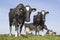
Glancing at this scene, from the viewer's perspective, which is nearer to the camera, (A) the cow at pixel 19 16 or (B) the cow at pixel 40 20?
(A) the cow at pixel 19 16

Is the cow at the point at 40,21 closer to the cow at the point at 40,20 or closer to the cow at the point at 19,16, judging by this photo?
the cow at the point at 40,20

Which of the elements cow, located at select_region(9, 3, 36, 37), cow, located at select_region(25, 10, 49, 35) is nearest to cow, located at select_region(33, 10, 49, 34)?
cow, located at select_region(25, 10, 49, 35)

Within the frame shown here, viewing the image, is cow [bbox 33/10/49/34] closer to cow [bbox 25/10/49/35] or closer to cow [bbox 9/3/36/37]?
cow [bbox 25/10/49/35]

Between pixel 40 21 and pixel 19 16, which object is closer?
pixel 19 16

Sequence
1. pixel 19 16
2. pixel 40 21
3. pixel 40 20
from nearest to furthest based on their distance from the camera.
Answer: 1. pixel 19 16
2. pixel 40 21
3. pixel 40 20

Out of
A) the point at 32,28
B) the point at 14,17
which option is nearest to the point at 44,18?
the point at 32,28

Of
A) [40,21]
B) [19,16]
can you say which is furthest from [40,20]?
[19,16]

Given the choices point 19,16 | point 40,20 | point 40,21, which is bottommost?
point 40,21

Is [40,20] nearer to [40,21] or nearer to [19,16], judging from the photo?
[40,21]

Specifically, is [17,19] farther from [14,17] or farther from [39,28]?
[39,28]

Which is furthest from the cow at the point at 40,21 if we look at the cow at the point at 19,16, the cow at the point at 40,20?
the cow at the point at 19,16

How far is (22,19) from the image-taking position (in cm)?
2219

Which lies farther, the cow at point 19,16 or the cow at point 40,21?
the cow at point 40,21

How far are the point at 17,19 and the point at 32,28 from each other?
11628 mm
